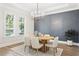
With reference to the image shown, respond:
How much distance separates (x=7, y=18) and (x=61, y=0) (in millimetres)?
1180

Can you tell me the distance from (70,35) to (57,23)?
37 cm

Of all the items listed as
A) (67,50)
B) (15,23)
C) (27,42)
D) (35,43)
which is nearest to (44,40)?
(35,43)

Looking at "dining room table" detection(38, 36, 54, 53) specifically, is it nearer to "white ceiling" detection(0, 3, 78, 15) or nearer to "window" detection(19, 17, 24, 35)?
"window" detection(19, 17, 24, 35)

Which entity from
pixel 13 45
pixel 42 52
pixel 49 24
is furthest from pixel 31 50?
pixel 49 24

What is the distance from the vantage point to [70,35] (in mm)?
2068

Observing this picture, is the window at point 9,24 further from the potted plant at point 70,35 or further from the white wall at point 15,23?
the potted plant at point 70,35

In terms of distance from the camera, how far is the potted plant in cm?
204

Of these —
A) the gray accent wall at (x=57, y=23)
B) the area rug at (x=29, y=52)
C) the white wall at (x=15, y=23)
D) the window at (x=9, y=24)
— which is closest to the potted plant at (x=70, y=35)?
the gray accent wall at (x=57, y=23)

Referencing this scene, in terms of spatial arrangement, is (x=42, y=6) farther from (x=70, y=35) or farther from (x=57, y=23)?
(x=70, y=35)

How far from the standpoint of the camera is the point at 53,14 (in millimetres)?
2078

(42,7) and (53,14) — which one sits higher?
(42,7)

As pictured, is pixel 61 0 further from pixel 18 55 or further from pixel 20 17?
pixel 18 55

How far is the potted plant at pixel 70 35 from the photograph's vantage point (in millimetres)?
2045

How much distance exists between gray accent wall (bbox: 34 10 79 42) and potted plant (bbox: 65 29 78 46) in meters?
0.07
